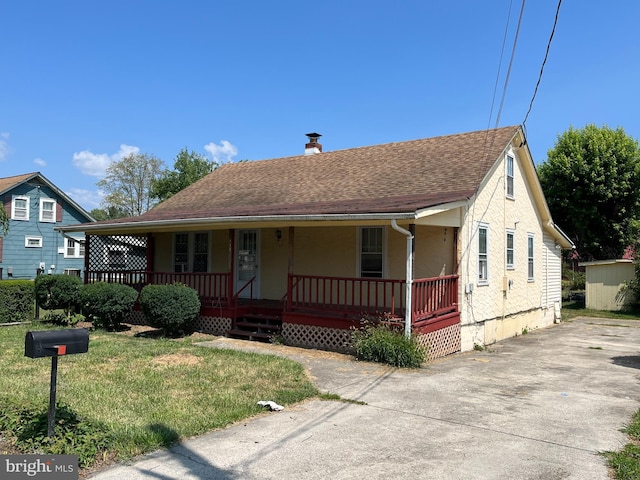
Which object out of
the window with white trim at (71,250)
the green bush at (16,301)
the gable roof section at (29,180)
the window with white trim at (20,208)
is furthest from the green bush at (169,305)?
the window with white trim at (71,250)

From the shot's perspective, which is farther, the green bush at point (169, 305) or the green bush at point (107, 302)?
the green bush at point (107, 302)

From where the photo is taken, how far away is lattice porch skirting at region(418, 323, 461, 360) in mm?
10117

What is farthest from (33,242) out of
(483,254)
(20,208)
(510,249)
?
(510,249)

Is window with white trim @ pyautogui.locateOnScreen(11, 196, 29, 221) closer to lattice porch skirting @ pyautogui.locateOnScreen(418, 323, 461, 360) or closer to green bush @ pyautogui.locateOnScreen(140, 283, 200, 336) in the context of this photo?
green bush @ pyautogui.locateOnScreen(140, 283, 200, 336)

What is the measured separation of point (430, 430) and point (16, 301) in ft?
42.1

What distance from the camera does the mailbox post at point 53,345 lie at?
13.8ft

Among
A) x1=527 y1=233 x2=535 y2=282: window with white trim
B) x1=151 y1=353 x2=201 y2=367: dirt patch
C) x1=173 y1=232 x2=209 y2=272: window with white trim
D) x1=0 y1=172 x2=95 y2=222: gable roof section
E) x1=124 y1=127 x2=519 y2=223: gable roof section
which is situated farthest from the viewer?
x1=0 y1=172 x2=95 y2=222: gable roof section

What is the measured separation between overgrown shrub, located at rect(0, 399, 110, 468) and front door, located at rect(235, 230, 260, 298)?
9.10m

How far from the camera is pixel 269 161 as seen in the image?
64.3 feet

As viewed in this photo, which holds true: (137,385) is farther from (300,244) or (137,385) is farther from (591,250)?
(591,250)

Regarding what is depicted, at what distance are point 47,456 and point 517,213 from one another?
13.9 metres

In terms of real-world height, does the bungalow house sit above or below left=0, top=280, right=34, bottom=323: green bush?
above

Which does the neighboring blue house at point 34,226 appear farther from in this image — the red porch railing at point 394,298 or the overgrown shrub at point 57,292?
the red porch railing at point 394,298

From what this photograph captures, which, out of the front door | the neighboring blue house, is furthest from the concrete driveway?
the neighboring blue house
